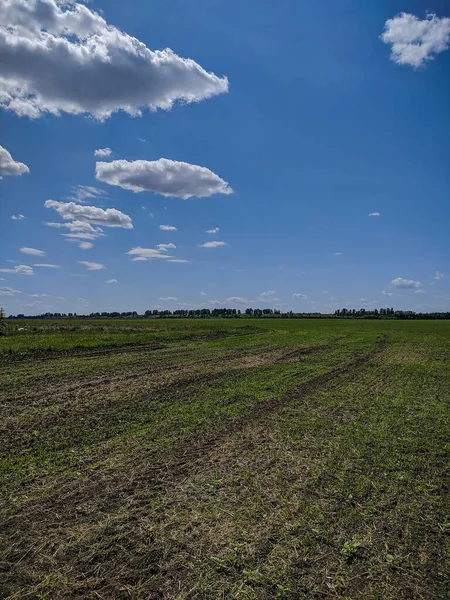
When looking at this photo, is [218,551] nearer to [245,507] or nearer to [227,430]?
[245,507]

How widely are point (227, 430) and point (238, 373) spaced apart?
7190mm

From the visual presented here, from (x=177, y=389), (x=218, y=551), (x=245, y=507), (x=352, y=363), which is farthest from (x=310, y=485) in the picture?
(x=352, y=363)

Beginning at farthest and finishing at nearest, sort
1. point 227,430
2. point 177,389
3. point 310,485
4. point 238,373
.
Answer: point 238,373 < point 177,389 < point 227,430 < point 310,485

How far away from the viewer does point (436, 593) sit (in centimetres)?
343

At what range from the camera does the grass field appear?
3.57 m

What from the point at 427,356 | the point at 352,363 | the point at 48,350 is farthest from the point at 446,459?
the point at 48,350

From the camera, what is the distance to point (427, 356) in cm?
2089

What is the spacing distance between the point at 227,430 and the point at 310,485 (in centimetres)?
270

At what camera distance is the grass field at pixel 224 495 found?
3566 millimetres

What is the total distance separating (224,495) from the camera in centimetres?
504

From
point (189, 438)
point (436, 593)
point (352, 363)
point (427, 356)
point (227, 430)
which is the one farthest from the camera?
point (427, 356)

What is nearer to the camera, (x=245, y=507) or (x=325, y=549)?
(x=325, y=549)

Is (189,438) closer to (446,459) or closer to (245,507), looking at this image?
(245,507)

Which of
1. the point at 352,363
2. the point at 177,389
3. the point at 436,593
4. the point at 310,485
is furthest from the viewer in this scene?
the point at 352,363
